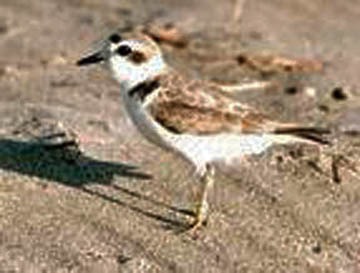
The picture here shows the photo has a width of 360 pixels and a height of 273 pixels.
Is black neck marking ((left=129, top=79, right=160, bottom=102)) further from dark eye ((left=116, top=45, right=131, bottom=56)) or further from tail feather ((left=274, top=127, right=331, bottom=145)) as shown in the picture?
tail feather ((left=274, top=127, right=331, bottom=145))

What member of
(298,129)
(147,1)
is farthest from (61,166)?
(147,1)

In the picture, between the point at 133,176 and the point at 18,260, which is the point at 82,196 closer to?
the point at 133,176

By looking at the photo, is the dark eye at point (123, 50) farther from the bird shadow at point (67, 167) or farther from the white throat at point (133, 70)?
the bird shadow at point (67, 167)

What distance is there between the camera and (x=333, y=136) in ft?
25.1

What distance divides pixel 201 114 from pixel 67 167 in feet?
3.15

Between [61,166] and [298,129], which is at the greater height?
[298,129]

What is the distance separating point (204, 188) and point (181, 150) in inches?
9.3

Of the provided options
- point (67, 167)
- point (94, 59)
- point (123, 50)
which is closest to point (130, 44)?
point (123, 50)

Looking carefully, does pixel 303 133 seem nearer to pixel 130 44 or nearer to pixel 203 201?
pixel 203 201

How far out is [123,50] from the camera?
22.4 feet

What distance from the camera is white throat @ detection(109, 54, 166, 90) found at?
6793 millimetres

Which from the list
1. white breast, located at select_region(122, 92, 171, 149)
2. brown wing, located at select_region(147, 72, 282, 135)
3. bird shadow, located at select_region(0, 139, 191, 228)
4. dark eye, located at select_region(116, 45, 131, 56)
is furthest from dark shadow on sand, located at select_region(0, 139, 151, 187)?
dark eye, located at select_region(116, 45, 131, 56)

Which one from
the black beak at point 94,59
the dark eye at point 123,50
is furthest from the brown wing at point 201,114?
the black beak at point 94,59

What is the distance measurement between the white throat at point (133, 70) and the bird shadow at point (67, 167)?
0.57 metres
